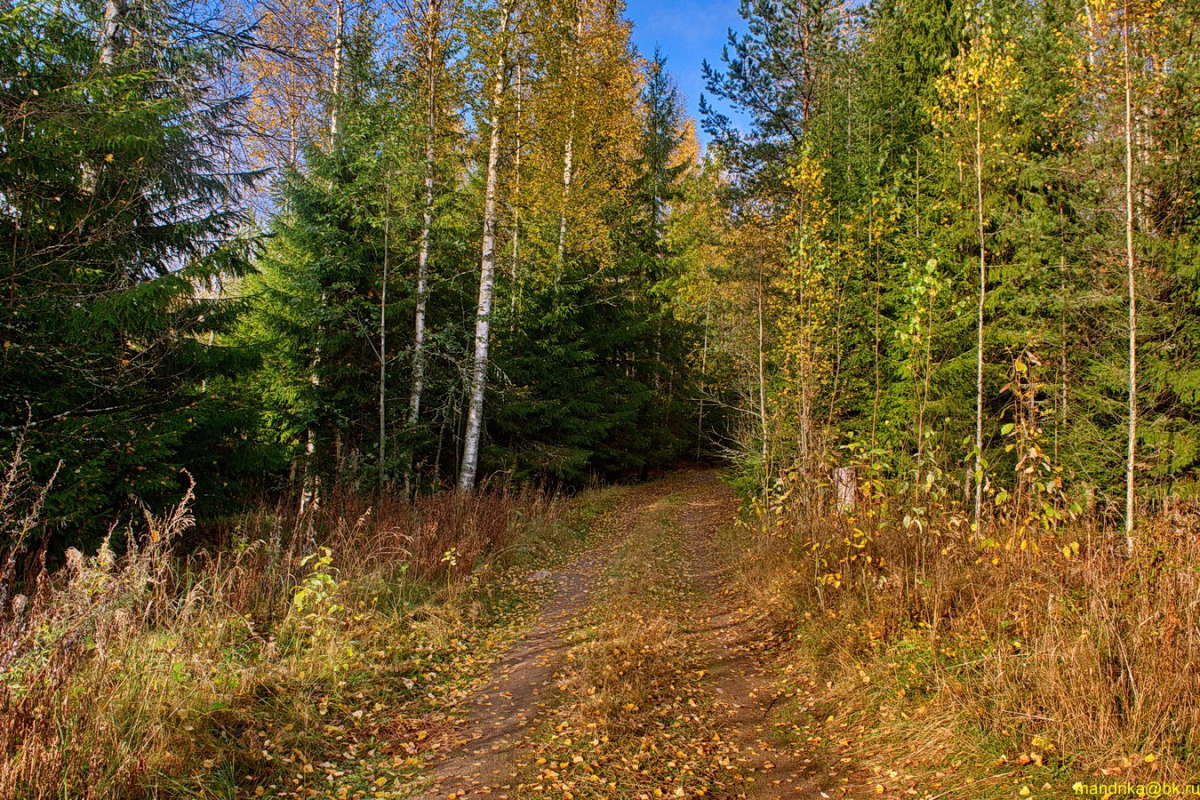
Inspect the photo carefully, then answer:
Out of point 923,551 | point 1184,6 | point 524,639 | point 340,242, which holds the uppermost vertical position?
point 1184,6

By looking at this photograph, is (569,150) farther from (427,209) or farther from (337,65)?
(427,209)

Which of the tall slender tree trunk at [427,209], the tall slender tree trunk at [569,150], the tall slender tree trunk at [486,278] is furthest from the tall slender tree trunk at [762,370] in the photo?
the tall slender tree trunk at [427,209]

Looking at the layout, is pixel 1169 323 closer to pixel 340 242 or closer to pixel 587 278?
pixel 587 278

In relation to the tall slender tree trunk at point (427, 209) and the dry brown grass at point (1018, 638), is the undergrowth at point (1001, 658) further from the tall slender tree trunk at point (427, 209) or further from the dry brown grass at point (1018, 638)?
the tall slender tree trunk at point (427, 209)

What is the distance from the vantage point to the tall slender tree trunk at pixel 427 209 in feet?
35.7

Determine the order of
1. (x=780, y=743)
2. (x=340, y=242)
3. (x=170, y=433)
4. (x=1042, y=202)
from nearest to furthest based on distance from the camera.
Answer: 1. (x=780, y=743)
2. (x=170, y=433)
3. (x=1042, y=202)
4. (x=340, y=242)

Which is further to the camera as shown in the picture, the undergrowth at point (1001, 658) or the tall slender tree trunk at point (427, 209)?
the tall slender tree trunk at point (427, 209)

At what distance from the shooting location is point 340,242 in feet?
36.5

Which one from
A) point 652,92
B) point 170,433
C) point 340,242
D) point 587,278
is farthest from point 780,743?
point 652,92

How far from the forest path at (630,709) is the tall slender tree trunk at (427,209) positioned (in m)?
5.70

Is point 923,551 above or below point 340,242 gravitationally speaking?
below

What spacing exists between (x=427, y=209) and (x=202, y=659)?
8664mm

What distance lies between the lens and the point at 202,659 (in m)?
4.09

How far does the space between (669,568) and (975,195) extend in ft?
29.8
